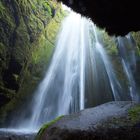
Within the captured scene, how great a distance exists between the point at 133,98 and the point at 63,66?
663 cm

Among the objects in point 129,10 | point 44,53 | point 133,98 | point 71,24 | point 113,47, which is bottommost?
point 129,10

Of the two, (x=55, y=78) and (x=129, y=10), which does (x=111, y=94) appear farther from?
(x=129, y=10)

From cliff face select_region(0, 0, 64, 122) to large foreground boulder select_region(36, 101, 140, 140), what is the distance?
32.0 feet

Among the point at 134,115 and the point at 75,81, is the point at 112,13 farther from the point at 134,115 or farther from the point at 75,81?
the point at 75,81

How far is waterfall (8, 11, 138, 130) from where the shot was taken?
15878 millimetres

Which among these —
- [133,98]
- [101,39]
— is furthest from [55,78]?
[101,39]

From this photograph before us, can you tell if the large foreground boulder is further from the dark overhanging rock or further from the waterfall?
the waterfall

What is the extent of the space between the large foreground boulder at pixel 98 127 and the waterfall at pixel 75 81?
29.2ft

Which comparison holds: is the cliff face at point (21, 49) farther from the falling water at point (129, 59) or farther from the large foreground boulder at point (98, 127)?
the large foreground boulder at point (98, 127)

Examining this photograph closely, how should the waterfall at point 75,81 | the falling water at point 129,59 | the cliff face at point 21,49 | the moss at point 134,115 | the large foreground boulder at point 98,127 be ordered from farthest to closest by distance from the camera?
the falling water at point 129,59
the waterfall at point 75,81
the cliff face at point 21,49
the moss at point 134,115
the large foreground boulder at point 98,127

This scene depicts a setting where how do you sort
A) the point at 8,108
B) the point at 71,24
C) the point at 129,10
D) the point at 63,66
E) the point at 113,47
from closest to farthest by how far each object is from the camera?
the point at 129,10 → the point at 8,108 → the point at 63,66 → the point at 113,47 → the point at 71,24

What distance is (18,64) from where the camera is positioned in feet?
52.2

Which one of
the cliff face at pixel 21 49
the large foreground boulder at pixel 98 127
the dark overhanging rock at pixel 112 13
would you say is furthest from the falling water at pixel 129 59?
the dark overhanging rock at pixel 112 13

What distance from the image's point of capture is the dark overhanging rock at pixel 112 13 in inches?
189
